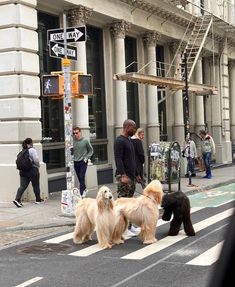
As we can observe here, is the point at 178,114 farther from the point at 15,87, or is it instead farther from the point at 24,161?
the point at 24,161

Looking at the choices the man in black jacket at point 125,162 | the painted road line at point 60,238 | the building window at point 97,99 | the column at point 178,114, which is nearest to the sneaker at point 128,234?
the man in black jacket at point 125,162

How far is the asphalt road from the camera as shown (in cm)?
589

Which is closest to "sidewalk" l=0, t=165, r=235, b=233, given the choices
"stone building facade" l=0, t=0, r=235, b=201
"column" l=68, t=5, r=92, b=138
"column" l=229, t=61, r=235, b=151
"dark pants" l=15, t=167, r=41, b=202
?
"dark pants" l=15, t=167, r=41, b=202

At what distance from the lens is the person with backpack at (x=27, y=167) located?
12.6 m

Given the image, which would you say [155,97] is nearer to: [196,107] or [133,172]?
[196,107]

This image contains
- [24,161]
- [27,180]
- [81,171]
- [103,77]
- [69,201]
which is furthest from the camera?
[103,77]

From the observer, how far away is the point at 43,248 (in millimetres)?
8055

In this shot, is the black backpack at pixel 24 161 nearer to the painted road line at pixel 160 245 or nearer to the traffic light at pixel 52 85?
the traffic light at pixel 52 85

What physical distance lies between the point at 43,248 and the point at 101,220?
1103mm

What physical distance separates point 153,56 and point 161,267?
1565 centimetres

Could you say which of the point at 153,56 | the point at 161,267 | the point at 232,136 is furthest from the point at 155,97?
the point at 161,267

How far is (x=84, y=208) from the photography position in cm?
802

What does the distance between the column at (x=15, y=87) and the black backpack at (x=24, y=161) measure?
0.73 meters

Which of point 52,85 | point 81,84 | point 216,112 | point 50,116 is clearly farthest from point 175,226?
point 216,112
